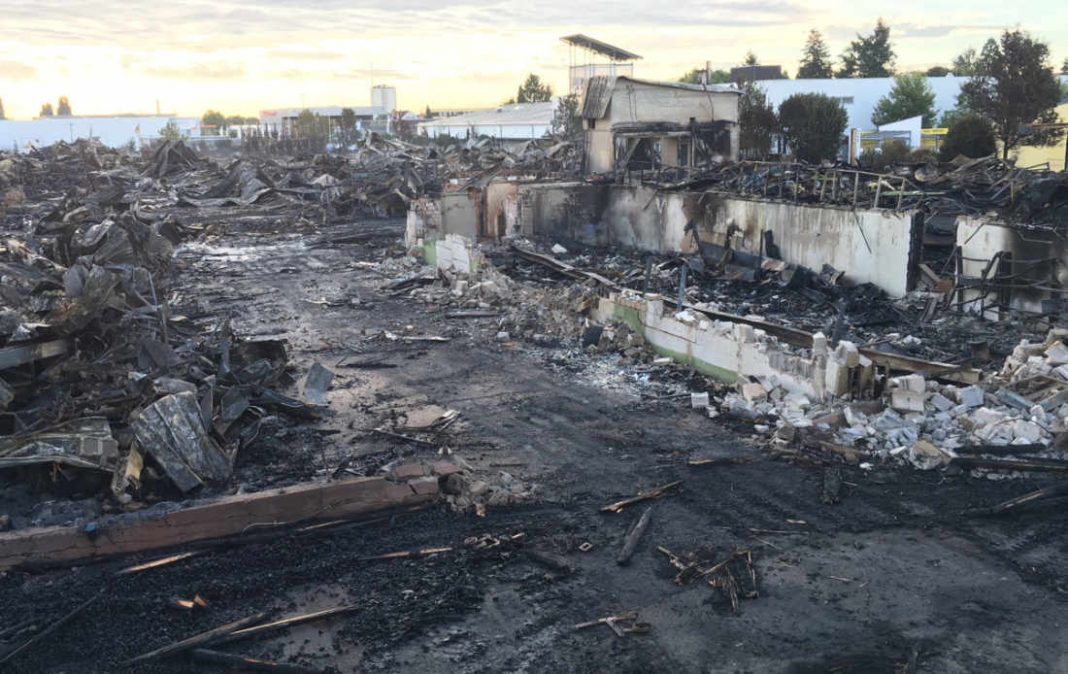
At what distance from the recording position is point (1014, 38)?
2805cm

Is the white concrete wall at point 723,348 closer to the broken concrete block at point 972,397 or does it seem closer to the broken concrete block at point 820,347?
the broken concrete block at point 820,347

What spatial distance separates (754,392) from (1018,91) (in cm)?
2347

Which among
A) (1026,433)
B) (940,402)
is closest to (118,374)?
(940,402)

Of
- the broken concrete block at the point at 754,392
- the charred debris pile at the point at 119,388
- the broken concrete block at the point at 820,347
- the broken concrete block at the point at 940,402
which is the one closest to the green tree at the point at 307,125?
the charred debris pile at the point at 119,388

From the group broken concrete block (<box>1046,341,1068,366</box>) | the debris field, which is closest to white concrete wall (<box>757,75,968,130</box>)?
the debris field

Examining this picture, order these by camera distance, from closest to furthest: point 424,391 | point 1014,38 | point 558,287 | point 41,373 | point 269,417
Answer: point 41,373, point 269,417, point 424,391, point 558,287, point 1014,38

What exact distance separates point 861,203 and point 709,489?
11.2 m

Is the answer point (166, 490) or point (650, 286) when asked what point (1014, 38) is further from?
point (166, 490)

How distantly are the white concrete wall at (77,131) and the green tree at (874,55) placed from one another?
58746 mm

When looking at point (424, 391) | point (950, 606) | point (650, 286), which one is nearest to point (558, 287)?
point (650, 286)

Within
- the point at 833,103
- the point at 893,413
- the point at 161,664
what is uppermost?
the point at 833,103

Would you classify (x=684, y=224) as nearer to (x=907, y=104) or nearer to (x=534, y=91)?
(x=907, y=104)

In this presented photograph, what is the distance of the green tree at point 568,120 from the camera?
40.1 m

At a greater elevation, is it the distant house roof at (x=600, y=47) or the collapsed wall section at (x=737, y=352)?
the distant house roof at (x=600, y=47)
